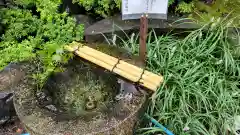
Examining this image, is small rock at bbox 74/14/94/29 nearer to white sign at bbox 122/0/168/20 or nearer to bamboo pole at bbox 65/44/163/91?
white sign at bbox 122/0/168/20

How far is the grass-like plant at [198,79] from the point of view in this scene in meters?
3.36

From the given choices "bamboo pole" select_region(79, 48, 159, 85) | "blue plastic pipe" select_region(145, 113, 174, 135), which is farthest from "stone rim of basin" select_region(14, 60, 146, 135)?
"blue plastic pipe" select_region(145, 113, 174, 135)

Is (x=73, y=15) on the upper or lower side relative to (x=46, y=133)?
upper

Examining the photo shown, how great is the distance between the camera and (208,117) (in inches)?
133

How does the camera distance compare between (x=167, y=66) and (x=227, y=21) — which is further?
(x=227, y=21)

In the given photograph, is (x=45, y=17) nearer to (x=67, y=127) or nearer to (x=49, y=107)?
(x=49, y=107)

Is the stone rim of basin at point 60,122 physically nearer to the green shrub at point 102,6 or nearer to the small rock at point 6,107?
the small rock at point 6,107

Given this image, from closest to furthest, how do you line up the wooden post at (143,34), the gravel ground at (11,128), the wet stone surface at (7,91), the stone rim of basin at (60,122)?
A: the stone rim of basin at (60,122)
the wooden post at (143,34)
the wet stone surface at (7,91)
the gravel ground at (11,128)

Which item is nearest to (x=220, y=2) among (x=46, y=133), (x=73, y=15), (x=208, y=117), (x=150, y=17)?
(x=150, y=17)

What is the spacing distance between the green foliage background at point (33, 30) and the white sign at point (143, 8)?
598 mm

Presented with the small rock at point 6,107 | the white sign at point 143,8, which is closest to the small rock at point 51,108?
the small rock at point 6,107

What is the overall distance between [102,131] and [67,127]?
0.29 metres

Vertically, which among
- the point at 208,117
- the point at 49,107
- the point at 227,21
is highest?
the point at 227,21

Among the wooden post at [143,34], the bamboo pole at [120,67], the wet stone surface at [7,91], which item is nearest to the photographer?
the wooden post at [143,34]
